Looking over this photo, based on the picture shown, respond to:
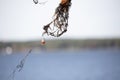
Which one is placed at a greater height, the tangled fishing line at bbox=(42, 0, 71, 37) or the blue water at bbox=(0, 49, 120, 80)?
the tangled fishing line at bbox=(42, 0, 71, 37)

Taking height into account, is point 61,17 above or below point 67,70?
above

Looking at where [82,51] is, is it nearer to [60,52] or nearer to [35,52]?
[60,52]

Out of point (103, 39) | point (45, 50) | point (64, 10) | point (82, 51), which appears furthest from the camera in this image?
point (82, 51)

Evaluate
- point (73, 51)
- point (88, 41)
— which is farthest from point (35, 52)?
point (88, 41)

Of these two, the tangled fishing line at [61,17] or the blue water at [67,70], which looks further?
the blue water at [67,70]

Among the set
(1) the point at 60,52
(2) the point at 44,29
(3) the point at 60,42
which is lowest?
(1) the point at 60,52

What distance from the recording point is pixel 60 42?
435ft

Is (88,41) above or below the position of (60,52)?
above

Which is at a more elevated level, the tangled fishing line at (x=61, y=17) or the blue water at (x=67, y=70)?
the tangled fishing line at (x=61, y=17)

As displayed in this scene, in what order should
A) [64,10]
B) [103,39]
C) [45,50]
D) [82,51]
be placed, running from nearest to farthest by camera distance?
[64,10]
[103,39]
[45,50]
[82,51]

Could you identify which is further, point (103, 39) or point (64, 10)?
point (103, 39)

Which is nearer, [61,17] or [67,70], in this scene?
[61,17]

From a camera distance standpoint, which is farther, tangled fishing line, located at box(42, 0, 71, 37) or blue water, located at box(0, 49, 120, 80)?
blue water, located at box(0, 49, 120, 80)

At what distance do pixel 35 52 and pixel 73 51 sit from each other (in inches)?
889
